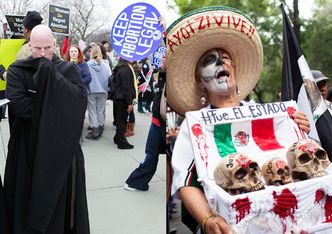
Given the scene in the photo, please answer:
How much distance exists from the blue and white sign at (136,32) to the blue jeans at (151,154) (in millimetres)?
230

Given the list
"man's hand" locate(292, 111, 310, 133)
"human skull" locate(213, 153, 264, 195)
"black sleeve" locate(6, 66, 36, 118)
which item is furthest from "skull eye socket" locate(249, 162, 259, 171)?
"black sleeve" locate(6, 66, 36, 118)

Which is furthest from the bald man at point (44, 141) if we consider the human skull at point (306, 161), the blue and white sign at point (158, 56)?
the human skull at point (306, 161)

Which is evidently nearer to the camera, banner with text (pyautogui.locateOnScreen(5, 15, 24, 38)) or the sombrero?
the sombrero

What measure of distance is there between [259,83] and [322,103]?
0.20 m

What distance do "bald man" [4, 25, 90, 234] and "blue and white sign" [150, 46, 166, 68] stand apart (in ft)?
1.24

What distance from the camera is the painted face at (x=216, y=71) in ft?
3.08

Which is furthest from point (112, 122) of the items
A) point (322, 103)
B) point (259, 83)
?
point (322, 103)

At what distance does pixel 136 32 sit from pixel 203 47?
7.9 inches

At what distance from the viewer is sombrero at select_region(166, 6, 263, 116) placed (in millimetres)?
918

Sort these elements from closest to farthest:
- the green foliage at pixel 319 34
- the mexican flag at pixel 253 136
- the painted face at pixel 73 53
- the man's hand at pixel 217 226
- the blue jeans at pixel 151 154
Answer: the man's hand at pixel 217 226
the mexican flag at pixel 253 136
the blue jeans at pixel 151 154
the painted face at pixel 73 53
the green foliage at pixel 319 34

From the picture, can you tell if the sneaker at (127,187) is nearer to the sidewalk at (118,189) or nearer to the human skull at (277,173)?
the sidewalk at (118,189)

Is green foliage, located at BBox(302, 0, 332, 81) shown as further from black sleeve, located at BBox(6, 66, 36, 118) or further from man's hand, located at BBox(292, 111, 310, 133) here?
black sleeve, located at BBox(6, 66, 36, 118)

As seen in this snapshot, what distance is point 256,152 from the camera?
0.91m

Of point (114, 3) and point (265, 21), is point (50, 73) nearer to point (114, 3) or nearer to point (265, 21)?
point (114, 3)
